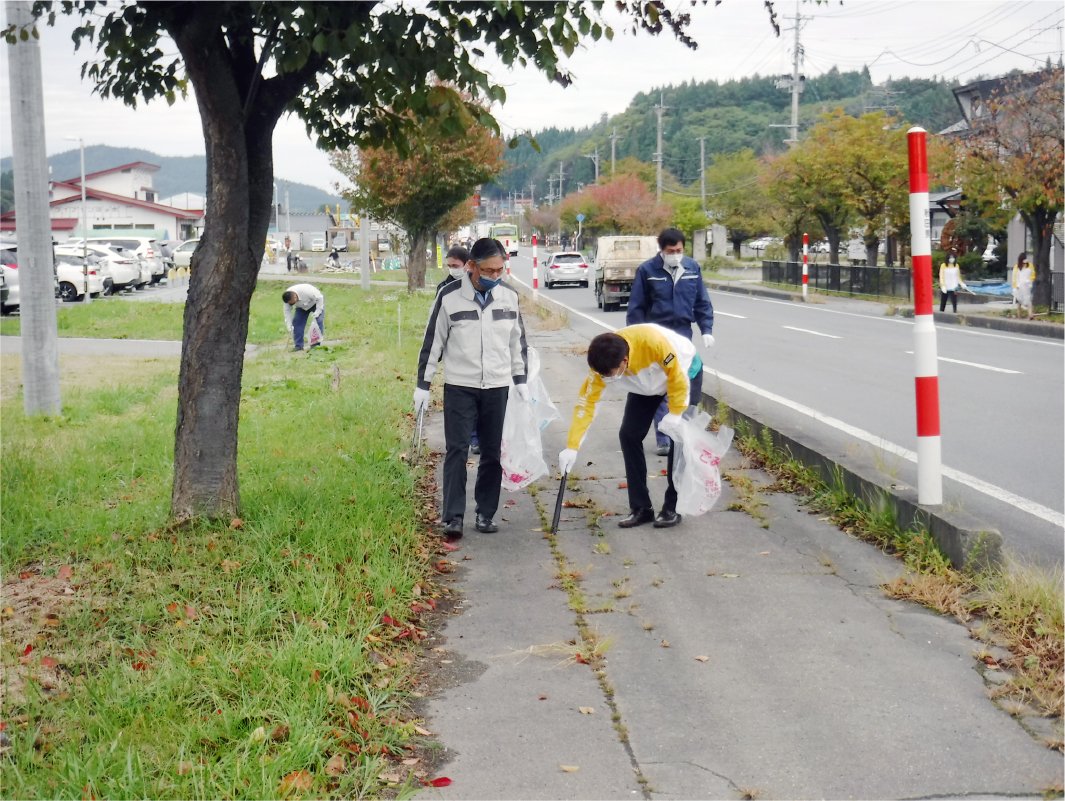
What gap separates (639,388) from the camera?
6996 millimetres

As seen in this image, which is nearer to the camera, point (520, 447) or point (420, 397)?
point (520, 447)

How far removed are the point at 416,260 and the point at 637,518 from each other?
101ft

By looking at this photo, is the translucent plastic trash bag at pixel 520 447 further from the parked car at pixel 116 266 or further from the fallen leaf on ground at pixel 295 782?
the parked car at pixel 116 266

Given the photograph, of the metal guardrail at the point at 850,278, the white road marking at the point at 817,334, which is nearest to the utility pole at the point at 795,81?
the metal guardrail at the point at 850,278

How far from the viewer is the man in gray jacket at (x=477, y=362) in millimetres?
7145

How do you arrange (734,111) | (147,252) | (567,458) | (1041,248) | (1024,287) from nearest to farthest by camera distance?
(567,458) < (1024,287) < (1041,248) < (147,252) < (734,111)

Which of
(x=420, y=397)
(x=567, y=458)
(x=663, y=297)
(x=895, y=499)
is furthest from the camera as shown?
(x=663, y=297)

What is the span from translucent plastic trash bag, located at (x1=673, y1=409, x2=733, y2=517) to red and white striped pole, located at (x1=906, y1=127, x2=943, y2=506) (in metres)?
1.16

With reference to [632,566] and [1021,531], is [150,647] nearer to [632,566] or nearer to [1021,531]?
[632,566]

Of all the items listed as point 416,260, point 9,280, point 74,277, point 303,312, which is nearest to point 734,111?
point 416,260

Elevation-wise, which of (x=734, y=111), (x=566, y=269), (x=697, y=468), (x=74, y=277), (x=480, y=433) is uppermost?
(x=734, y=111)

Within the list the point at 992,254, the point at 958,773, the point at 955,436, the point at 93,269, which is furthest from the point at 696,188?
the point at 958,773

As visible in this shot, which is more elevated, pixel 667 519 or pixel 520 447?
pixel 520 447

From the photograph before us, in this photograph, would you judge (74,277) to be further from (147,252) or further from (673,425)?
(673,425)
